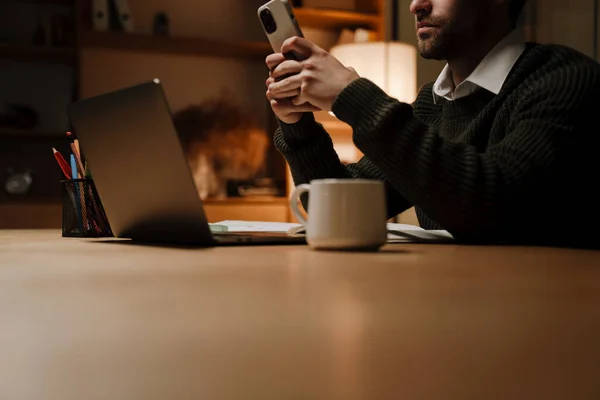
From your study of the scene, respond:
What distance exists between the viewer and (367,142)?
→ 997 millimetres

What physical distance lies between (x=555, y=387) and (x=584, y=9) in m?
3.12

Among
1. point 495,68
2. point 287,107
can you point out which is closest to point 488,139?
point 495,68

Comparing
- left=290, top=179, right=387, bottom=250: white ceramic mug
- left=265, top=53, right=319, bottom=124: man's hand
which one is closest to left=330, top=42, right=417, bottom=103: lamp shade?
left=265, top=53, right=319, bottom=124: man's hand

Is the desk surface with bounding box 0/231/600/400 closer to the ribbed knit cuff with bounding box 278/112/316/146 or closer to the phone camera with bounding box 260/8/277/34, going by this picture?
the phone camera with bounding box 260/8/277/34

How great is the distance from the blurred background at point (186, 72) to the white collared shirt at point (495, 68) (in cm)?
Result: 168

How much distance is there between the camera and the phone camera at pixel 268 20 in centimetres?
103

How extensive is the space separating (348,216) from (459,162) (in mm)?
270

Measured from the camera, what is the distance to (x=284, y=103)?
1273 mm

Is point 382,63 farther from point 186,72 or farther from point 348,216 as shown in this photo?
point 348,216

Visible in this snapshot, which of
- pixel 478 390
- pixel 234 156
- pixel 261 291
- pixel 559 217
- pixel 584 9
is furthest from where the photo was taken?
pixel 234 156

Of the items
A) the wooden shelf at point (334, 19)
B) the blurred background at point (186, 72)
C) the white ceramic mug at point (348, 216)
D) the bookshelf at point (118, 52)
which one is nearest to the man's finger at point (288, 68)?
the white ceramic mug at point (348, 216)

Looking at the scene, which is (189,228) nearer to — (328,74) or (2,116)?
(328,74)

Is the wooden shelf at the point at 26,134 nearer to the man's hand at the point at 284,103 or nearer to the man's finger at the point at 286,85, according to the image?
the man's hand at the point at 284,103

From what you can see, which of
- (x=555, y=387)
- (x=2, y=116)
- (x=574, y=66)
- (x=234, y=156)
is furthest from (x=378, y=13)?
(x=555, y=387)
